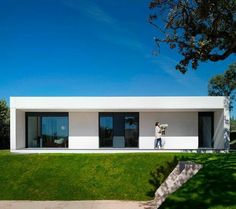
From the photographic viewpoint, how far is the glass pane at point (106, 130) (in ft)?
74.9

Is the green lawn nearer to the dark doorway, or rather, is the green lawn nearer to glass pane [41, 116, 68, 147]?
glass pane [41, 116, 68, 147]

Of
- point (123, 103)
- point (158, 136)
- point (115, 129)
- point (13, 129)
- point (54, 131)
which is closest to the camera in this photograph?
point (123, 103)

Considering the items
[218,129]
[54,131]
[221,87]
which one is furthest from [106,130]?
[221,87]

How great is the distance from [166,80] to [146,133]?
11645 mm

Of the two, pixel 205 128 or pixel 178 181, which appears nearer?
A: pixel 178 181

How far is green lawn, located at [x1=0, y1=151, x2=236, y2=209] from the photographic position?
1205 centimetres

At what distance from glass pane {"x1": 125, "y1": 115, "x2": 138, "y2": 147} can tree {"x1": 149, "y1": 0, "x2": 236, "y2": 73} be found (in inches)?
471

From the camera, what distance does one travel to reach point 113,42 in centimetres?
2617

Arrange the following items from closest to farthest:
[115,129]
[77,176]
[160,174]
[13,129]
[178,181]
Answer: [178,181] < [160,174] < [77,176] < [13,129] < [115,129]

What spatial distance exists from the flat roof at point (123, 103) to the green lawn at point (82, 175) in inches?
249

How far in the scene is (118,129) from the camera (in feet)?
74.8

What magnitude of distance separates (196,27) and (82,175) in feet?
22.1

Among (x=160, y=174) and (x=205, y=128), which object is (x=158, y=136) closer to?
(x=205, y=128)

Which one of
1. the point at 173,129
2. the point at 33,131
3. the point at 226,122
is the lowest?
the point at 33,131
